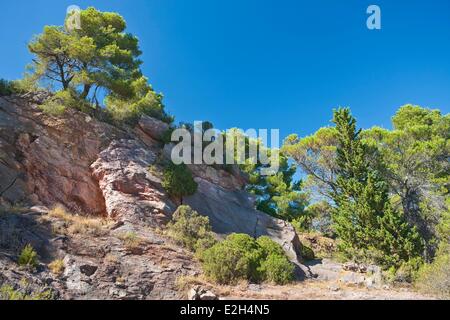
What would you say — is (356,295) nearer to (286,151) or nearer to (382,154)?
(382,154)

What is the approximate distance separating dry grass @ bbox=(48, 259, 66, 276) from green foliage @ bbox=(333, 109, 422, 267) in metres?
14.1

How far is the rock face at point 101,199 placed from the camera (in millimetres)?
10031

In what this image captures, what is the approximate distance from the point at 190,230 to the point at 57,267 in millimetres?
5421

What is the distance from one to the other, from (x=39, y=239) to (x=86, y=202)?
15.1 feet

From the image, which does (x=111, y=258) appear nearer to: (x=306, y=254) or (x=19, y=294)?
(x=19, y=294)

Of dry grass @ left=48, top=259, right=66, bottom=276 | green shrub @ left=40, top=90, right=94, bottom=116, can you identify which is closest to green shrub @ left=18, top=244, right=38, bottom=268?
dry grass @ left=48, top=259, right=66, bottom=276

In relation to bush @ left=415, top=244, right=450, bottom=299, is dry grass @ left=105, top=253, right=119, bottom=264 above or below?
above

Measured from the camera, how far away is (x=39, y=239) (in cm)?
1068

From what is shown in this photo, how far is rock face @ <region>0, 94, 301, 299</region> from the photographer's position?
32.9 feet

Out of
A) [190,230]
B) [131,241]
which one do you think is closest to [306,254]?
[190,230]

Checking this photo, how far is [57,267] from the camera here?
960 centimetres

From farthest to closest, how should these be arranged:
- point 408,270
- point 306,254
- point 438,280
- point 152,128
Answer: point 152,128 < point 306,254 < point 408,270 < point 438,280

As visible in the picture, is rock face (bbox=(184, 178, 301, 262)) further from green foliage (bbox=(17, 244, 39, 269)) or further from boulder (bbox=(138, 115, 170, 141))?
green foliage (bbox=(17, 244, 39, 269))

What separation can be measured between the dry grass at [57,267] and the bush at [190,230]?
4.54 m
